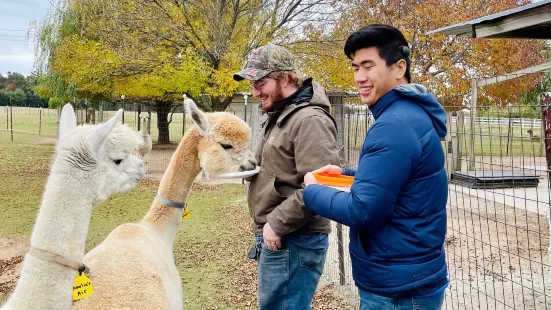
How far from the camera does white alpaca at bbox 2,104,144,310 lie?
7.02 ft

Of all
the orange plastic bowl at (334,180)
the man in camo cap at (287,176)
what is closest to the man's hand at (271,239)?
the man in camo cap at (287,176)

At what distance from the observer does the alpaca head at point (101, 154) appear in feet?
7.70

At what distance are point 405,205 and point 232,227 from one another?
21.8 ft

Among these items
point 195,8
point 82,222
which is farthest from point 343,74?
point 82,222

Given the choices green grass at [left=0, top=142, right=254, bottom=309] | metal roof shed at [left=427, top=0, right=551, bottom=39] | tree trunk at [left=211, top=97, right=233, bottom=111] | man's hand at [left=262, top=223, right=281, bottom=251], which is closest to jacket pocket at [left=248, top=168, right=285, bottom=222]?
man's hand at [left=262, top=223, right=281, bottom=251]

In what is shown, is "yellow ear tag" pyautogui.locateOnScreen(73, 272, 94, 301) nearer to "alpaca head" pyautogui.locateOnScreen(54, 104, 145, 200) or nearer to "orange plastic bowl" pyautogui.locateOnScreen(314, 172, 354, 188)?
"alpaca head" pyautogui.locateOnScreen(54, 104, 145, 200)

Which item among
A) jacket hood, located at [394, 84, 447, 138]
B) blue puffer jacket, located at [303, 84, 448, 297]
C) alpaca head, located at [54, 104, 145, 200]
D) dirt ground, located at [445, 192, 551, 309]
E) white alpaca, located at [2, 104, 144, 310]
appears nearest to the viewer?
blue puffer jacket, located at [303, 84, 448, 297]

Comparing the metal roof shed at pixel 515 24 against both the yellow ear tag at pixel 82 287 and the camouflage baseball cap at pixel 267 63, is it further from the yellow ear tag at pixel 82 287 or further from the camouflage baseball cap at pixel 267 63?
the yellow ear tag at pixel 82 287

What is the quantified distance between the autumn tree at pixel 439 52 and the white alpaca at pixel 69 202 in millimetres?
12376

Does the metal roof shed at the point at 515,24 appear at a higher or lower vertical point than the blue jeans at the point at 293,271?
higher

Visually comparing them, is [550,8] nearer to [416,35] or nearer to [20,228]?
[20,228]

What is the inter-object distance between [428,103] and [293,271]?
49.2 inches

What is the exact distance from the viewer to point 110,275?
2.48 meters

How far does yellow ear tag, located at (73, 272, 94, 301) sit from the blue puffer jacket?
1.29 metres
